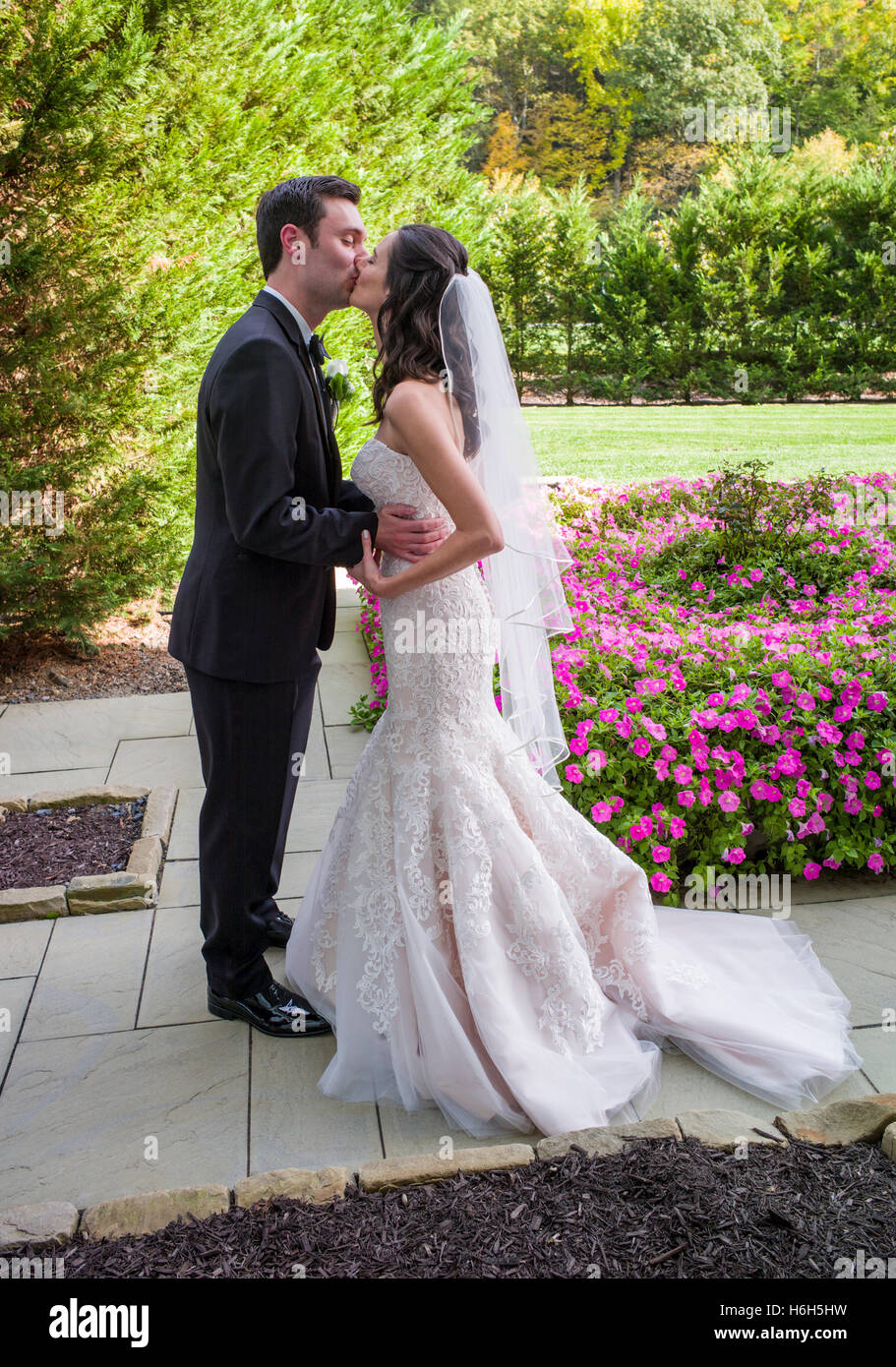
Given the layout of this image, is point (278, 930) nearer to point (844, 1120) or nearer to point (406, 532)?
point (406, 532)

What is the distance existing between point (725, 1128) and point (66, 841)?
2.83m

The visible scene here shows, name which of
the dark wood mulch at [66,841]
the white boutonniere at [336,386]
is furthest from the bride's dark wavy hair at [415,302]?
the dark wood mulch at [66,841]

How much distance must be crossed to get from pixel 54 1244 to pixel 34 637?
16.3 ft

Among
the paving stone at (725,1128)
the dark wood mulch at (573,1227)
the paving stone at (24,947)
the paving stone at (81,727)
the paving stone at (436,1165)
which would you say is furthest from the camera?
the paving stone at (81,727)

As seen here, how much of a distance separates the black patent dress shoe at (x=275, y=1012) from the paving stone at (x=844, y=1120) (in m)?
1.31

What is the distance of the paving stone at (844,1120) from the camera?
8.03 feet

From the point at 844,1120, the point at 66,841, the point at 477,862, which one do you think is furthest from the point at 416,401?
the point at 66,841

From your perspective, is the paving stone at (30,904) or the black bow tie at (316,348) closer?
the black bow tie at (316,348)

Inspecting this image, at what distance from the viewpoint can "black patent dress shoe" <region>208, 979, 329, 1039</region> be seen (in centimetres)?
302

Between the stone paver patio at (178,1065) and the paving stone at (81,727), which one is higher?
the paving stone at (81,727)

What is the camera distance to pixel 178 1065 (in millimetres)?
2924

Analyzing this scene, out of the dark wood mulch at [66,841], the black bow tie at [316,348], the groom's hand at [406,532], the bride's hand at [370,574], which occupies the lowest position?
the dark wood mulch at [66,841]

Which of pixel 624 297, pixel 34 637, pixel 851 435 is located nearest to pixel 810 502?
pixel 34 637

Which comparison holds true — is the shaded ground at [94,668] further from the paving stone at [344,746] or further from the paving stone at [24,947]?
the paving stone at [24,947]
